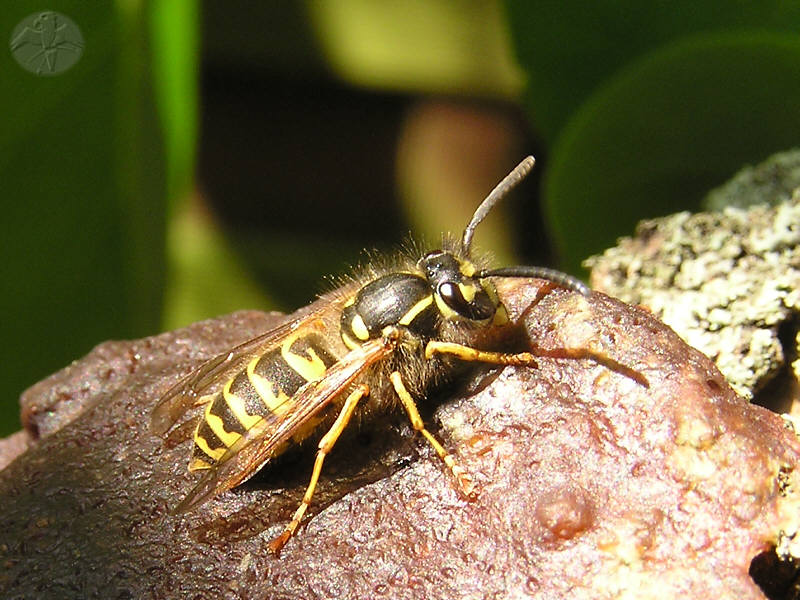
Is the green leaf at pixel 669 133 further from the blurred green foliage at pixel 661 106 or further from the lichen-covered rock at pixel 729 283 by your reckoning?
the lichen-covered rock at pixel 729 283

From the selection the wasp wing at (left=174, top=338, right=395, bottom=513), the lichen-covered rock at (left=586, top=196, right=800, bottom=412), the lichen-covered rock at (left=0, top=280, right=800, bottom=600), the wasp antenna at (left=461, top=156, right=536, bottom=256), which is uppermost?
the wasp antenna at (left=461, top=156, right=536, bottom=256)

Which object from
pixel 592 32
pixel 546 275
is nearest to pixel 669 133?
pixel 592 32

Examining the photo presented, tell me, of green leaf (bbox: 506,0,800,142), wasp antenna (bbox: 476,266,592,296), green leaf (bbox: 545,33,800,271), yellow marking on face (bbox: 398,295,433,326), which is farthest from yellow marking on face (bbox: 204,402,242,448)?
green leaf (bbox: 506,0,800,142)

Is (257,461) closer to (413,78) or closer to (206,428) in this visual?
(206,428)

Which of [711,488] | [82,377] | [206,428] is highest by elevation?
[82,377]

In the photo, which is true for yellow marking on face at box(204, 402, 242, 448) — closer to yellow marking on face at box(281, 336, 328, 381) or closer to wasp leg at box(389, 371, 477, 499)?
yellow marking on face at box(281, 336, 328, 381)

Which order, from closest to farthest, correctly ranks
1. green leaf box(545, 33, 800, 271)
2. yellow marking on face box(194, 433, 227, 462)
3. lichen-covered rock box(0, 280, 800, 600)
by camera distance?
lichen-covered rock box(0, 280, 800, 600)
yellow marking on face box(194, 433, 227, 462)
green leaf box(545, 33, 800, 271)

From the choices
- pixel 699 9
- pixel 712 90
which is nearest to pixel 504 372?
pixel 712 90

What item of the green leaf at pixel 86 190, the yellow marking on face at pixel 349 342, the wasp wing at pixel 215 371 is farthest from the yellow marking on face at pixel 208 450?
the green leaf at pixel 86 190
